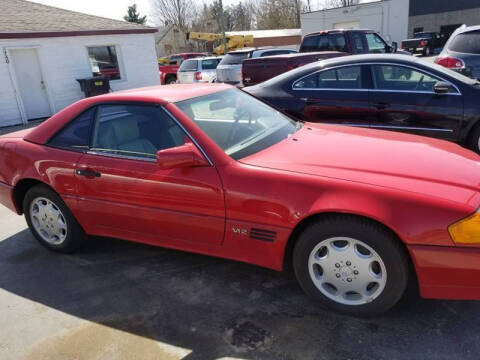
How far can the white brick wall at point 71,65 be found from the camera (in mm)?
11461

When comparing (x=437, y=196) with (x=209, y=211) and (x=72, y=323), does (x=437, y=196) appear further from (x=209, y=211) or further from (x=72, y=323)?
(x=72, y=323)

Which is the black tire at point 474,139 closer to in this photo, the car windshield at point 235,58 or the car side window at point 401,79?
the car side window at point 401,79

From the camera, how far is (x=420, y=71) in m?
4.89

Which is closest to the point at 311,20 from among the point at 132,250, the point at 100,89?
the point at 100,89

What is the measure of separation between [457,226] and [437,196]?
0.19 meters

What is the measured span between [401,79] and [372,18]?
34.0m

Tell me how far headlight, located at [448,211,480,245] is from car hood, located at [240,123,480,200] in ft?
0.84

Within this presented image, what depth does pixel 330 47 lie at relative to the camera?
443 inches

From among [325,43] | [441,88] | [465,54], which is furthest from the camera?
[325,43]

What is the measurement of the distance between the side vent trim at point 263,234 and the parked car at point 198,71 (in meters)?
13.2

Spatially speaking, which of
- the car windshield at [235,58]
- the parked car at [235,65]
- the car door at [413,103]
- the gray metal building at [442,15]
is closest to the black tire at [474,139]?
the car door at [413,103]

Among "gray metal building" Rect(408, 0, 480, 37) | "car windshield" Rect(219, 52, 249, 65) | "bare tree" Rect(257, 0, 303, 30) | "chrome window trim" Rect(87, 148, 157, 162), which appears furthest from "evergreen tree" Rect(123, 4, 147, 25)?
"chrome window trim" Rect(87, 148, 157, 162)

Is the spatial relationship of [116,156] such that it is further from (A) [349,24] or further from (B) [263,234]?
(A) [349,24]

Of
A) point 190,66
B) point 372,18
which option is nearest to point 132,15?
point 372,18
